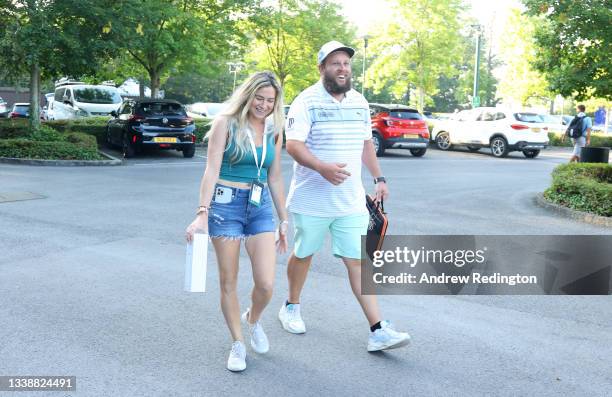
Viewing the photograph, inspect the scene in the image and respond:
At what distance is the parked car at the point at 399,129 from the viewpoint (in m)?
22.6

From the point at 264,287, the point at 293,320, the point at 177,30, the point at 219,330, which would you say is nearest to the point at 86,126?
the point at 177,30

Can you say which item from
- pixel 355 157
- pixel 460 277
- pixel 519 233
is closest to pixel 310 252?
pixel 355 157

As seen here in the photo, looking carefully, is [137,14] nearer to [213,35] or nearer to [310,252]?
[213,35]

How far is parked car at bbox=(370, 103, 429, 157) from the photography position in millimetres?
22641

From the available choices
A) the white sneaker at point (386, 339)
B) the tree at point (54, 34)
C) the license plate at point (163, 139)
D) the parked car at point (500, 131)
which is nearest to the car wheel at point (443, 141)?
the parked car at point (500, 131)

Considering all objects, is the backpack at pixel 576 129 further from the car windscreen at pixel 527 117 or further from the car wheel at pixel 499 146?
the car wheel at pixel 499 146

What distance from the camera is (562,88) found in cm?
1279

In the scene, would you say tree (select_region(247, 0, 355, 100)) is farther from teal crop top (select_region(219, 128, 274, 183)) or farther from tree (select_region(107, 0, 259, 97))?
teal crop top (select_region(219, 128, 274, 183))

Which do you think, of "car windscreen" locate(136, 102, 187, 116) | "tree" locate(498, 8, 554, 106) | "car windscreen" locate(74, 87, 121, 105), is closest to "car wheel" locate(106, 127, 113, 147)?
"car windscreen" locate(136, 102, 187, 116)

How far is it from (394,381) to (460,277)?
2.84m

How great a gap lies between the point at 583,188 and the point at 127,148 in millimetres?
12542

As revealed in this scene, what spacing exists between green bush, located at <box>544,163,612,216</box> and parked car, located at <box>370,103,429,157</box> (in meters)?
9.22

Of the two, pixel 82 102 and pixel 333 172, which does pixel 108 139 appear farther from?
pixel 333 172

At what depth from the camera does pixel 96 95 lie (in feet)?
90.7
